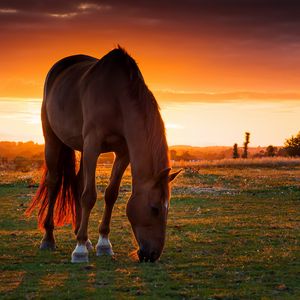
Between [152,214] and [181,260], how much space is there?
1044 mm

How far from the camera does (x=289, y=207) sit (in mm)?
15148

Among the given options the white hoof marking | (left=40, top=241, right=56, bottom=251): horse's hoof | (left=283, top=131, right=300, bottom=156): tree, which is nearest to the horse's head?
the white hoof marking

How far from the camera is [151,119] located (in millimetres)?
7520

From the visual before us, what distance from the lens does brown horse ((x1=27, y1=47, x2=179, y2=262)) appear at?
725 centimetres

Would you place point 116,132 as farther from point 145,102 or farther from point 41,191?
point 41,191

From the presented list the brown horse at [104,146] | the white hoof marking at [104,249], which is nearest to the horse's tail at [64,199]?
the brown horse at [104,146]

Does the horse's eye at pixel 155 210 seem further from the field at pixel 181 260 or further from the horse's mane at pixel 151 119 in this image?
the field at pixel 181 260

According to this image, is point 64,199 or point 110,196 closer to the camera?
point 110,196

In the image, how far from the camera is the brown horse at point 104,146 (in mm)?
7250

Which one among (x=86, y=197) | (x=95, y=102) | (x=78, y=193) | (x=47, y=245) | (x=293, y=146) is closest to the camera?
(x=95, y=102)

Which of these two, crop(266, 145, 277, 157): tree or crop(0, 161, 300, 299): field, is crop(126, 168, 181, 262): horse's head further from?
crop(266, 145, 277, 157): tree

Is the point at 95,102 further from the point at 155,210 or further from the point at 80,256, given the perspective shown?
the point at 80,256

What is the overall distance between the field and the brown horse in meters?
0.44

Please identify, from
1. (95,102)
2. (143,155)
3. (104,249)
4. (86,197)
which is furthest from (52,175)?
(143,155)
